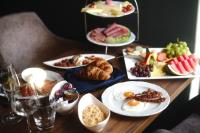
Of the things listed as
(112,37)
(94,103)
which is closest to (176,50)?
(112,37)

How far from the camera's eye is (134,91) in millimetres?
1800

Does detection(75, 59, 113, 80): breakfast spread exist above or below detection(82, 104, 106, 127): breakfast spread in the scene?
above

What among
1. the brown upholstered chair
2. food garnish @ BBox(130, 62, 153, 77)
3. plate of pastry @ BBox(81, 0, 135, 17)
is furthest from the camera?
the brown upholstered chair

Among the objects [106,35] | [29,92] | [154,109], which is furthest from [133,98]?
[106,35]

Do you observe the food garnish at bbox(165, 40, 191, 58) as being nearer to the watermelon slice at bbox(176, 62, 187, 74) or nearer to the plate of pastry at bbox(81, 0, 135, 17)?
the watermelon slice at bbox(176, 62, 187, 74)

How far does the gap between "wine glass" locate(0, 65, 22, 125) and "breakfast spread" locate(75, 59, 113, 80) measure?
1.31ft

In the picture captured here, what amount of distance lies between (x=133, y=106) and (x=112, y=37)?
0.81 metres

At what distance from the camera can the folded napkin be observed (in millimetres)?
1819

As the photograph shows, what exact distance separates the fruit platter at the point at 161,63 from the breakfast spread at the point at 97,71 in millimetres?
144

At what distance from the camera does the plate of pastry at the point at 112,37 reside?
2.31 metres

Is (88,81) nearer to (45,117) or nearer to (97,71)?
(97,71)

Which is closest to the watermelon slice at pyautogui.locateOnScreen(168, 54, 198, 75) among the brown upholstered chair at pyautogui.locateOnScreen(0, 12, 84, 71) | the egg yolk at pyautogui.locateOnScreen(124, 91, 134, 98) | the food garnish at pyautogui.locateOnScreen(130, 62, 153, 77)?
the food garnish at pyautogui.locateOnScreen(130, 62, 153, 77)

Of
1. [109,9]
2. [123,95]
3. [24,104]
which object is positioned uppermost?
[109,9]

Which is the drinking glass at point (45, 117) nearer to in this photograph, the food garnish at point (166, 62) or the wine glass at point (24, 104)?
the wine glass at point (24, 104)
